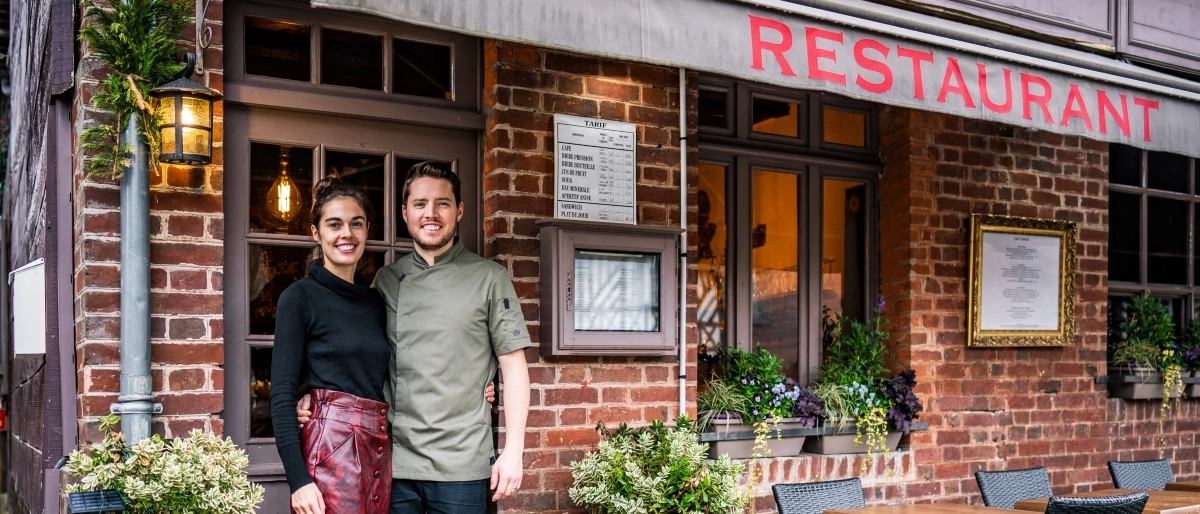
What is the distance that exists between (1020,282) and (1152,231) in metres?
1.58

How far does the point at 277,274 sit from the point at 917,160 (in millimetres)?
3393

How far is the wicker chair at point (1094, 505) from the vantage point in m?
3.75

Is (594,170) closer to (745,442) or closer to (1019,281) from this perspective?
(745,442)

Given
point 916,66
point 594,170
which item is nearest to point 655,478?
point 594,170

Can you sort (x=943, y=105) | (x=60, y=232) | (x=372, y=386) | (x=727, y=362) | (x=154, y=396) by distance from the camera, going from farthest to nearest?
(x=727, y=362)
(x=943, y=105)
(x=60, y=232)
(x=154, y=396)
(x=372, y=386)

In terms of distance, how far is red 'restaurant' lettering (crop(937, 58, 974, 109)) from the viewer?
14.4 ft

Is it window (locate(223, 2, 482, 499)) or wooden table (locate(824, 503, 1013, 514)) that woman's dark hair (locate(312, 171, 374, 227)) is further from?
wooden table (locate(824, 503, 1013, 514))

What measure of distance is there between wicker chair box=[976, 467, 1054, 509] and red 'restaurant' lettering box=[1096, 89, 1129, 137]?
159 centimetres

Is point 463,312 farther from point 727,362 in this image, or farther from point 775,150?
point 775,150

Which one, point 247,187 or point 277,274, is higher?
point 247,187

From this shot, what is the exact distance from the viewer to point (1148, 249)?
23.1 feet

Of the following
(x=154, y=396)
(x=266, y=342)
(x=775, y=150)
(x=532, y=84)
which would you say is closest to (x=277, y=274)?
(x=266, y=342)

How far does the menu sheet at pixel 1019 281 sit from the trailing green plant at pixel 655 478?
224 centimetres

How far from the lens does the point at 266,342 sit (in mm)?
4176
